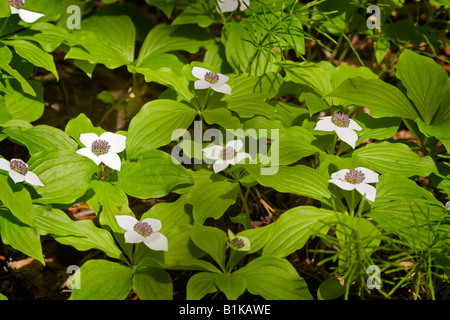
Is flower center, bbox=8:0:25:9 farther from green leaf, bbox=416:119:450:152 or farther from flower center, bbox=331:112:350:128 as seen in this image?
green leaf, bbox=416:119:450:152

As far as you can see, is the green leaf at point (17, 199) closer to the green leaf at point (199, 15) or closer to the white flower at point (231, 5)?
the green leaf at point (199, 15)

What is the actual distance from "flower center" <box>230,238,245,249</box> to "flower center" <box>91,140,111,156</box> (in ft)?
2.27

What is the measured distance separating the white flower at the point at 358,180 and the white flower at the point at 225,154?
1.33ft

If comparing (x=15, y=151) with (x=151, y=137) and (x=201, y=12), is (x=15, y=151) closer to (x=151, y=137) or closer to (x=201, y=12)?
(x=151, y=137)

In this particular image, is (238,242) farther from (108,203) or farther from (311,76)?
(311,76)

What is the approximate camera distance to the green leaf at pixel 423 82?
7.57 ft

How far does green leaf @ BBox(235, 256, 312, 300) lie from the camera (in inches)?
67.6

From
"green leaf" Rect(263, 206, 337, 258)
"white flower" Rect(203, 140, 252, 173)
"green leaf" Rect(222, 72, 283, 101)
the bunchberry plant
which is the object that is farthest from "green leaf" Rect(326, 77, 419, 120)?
"green leaf" Rect(263, 206, 337, 258)

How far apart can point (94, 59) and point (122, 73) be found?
2.51ft

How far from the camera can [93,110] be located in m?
2.98

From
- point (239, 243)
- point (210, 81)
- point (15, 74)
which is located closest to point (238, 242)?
point (239, 243)

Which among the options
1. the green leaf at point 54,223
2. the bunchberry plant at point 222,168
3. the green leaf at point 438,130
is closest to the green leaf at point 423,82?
the bunchberry plant at point 222,168
